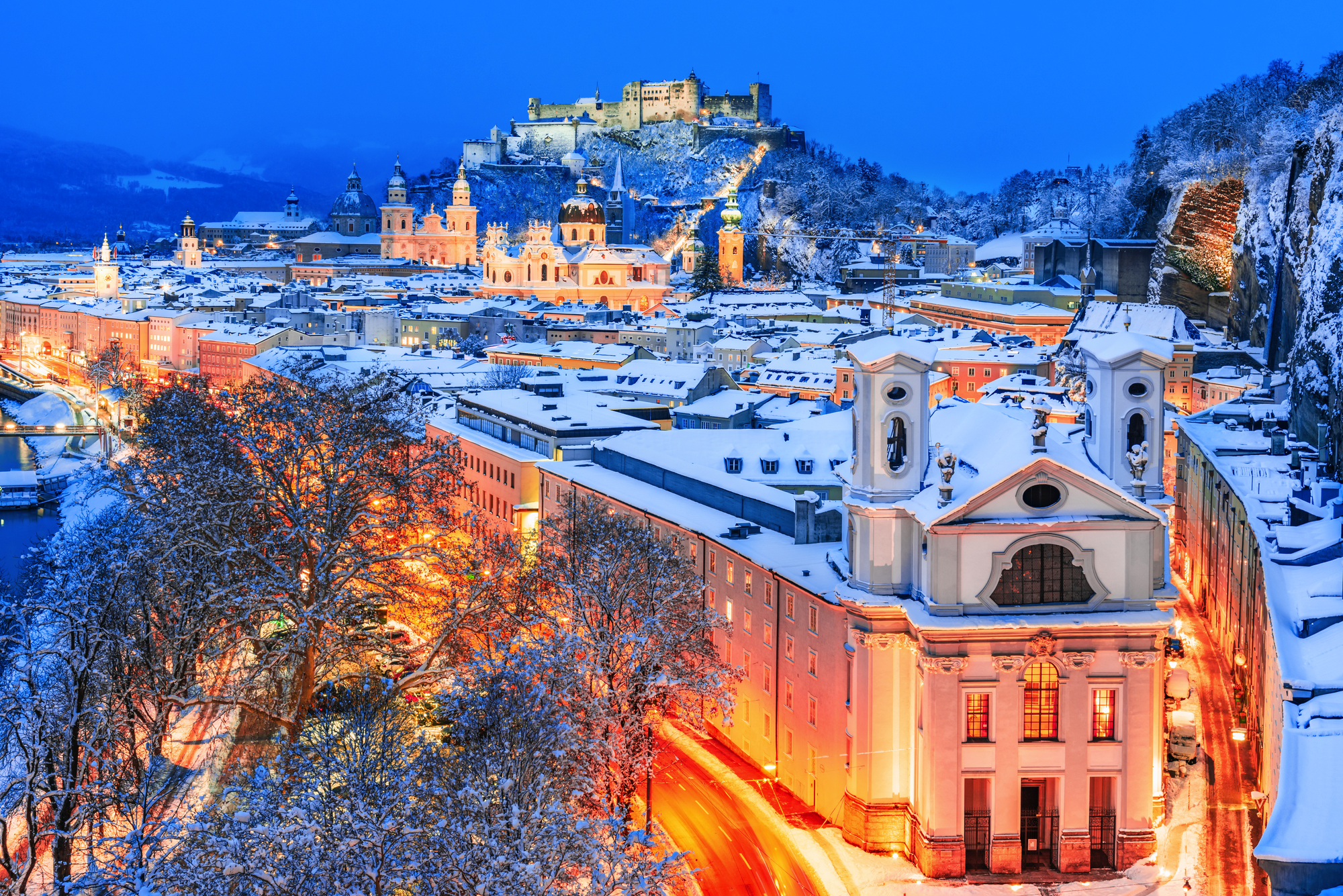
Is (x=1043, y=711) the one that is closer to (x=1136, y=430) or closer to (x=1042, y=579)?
(x=1042, y=579)

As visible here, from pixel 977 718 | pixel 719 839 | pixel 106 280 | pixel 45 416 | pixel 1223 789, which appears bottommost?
pixel 719 839

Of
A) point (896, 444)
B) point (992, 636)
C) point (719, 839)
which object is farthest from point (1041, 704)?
point (719, 839)

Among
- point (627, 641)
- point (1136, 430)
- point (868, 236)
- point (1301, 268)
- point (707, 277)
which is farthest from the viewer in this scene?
point (868, 236)

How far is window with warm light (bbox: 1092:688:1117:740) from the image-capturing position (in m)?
29.5

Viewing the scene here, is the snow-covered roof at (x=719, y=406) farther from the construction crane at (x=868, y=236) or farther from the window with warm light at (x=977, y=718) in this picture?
the construction crane at (x=868, y=236)

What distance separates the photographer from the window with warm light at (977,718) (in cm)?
2941

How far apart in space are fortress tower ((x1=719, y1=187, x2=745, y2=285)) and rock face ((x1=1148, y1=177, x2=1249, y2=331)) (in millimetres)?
79833

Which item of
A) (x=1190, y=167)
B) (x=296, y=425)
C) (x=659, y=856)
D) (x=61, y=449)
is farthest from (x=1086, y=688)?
(x=61, y=449)

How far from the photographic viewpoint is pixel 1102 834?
29578 millimetres

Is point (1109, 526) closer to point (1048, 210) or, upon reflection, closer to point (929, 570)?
point (929, 570)

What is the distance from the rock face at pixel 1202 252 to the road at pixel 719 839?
193 feet

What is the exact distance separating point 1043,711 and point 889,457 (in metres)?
5.37

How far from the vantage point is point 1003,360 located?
8944 cm

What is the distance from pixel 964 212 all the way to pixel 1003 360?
326ft
